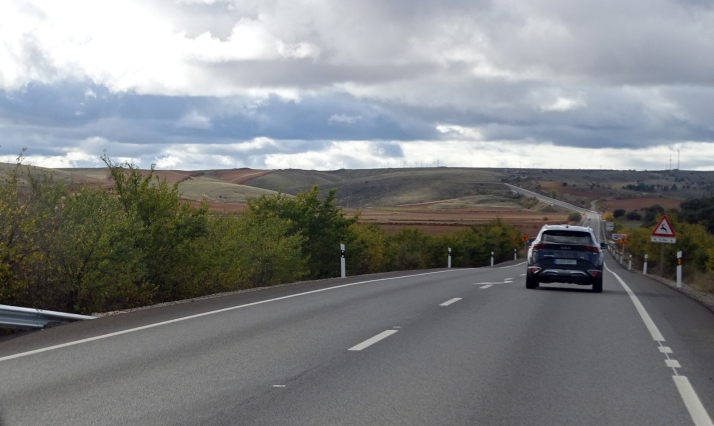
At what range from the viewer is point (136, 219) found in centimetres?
1702

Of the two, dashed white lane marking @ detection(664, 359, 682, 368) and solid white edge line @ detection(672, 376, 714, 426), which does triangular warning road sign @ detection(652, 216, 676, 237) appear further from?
solid white edge line @ detection(672, 376, 714, 426)

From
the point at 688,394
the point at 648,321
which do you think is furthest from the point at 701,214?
the point at 688,394

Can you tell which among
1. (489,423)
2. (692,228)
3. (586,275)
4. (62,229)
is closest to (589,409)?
(489,423)

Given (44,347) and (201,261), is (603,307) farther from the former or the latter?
(44,347)

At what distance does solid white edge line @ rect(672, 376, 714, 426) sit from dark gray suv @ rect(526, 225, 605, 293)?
12.0m

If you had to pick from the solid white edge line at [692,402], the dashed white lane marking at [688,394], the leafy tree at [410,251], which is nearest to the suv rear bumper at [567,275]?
the dashed white lane marking at [688,394]

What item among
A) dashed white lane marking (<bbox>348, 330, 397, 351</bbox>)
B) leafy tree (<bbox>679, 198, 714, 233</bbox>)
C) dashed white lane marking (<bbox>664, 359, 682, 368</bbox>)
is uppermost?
dashed white lane marking (<bbox>348, 330, 397, 351</bbox>)

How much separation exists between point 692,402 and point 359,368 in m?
3.24

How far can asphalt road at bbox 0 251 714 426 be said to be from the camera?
652 cm

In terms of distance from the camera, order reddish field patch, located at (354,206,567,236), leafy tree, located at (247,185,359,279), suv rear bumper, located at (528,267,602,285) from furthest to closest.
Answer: reddish field patch, located at (354,206,567,236) → leafy tree, located at (247,185,359,279) → suv rear bumper, located at (528,267,602,285)

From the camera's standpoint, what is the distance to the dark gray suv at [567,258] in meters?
20.2

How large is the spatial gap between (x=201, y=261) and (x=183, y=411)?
40.9 ft

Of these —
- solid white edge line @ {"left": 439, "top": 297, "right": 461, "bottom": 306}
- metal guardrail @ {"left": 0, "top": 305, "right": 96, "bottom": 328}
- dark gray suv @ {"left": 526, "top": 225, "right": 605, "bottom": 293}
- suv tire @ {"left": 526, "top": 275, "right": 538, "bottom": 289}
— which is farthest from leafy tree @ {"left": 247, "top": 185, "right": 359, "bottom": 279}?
metal guardrail @ {"left": 0, "top": 305, "right": 96, "bottom": 328}

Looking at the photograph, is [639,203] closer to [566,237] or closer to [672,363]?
[566,237]
